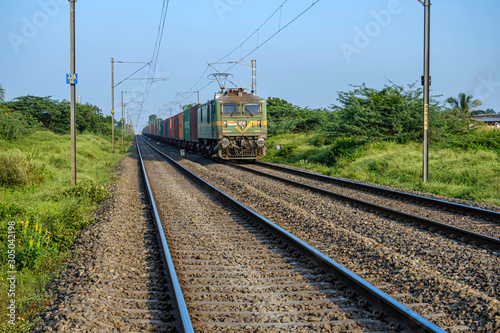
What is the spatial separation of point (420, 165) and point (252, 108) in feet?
27.3

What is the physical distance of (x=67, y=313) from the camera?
4.08 metres

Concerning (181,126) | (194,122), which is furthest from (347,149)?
(181,126)

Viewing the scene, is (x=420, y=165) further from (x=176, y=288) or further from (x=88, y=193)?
(x=176, y=288)

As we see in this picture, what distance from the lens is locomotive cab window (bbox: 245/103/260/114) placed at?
21.3m

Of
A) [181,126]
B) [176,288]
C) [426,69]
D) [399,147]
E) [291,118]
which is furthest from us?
[291,118]

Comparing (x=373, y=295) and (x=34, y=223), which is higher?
(x=34, y=223)

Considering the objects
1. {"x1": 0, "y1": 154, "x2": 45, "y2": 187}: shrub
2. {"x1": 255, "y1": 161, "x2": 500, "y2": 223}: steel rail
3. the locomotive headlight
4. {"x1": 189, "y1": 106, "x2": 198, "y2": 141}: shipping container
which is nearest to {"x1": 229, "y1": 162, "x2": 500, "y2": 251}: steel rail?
{"x1": 255, "y1": 161, "x2": 500, "y2": 223}: steel rail

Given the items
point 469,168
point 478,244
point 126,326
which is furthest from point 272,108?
point 126,326

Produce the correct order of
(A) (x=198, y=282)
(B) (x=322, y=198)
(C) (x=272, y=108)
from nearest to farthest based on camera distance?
(A) (x=198, y=282)
(B) (x=322, y=198)
(C) (x=272, y=108)

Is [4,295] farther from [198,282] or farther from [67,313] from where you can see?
[198,282]

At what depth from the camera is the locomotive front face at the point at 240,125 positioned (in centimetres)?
2083

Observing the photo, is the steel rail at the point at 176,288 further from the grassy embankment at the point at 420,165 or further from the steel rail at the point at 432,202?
the grassy embankment at the point at 420,165

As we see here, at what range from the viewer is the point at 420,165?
16078 mm

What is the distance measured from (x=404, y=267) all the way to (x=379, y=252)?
0.61 m
